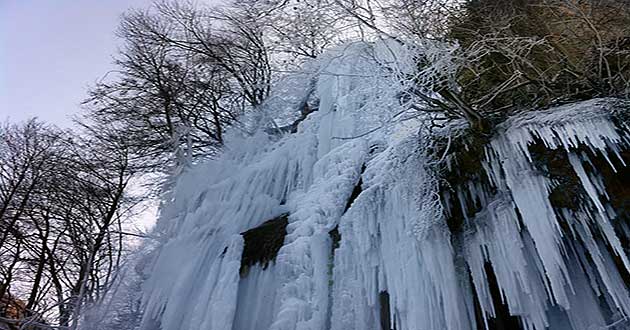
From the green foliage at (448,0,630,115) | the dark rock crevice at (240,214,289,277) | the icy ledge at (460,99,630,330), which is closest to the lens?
the icy ledge at (460,99,630,330)

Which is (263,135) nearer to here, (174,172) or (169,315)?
(174,172)

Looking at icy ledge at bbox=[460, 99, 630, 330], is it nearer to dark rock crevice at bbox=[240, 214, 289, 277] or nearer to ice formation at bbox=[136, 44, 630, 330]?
ice formation at bbox=[136, 44, 630, 330]

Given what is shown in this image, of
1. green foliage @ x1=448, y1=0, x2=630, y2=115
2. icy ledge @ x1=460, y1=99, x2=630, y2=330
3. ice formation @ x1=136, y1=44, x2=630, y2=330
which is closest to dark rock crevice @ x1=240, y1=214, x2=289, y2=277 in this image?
ice formation @ x1=136, y1=44, x2=630, y2=330

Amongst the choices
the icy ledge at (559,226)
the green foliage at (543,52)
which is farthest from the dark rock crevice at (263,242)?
the green foliage at (543,52)

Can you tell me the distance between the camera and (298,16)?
401cm

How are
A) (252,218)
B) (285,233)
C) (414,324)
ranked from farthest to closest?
1. (252,218)
2. (285,233)
3. (414,324)

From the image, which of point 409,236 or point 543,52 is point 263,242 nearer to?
point 409,236

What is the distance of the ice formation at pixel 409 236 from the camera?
2037 mm

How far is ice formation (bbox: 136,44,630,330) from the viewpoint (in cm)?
204

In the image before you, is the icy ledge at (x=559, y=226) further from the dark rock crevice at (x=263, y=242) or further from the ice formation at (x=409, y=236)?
the dark rock crevice at (x=263, y=242)

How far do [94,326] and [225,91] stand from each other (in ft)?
13.8

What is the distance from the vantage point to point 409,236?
2561 millimetres

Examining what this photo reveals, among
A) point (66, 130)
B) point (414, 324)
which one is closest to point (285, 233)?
point (414, 324)

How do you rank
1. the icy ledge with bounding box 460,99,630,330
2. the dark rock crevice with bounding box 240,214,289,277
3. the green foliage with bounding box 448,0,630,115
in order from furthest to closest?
1. the dark rock crevice with bounding box 240,214,289,277
2. the green foliage with bounding box 448,0,630,115
3. the icy ledge with bounding box 460,99,630,330
